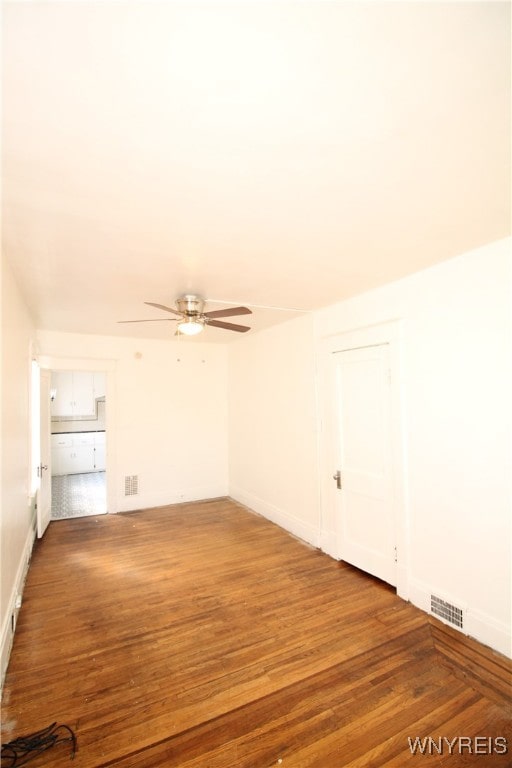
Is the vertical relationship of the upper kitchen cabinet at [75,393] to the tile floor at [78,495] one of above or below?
above

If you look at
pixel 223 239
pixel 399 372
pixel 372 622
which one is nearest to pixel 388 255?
pixel 399 372

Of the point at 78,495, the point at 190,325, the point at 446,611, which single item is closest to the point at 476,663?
the point at 446,611

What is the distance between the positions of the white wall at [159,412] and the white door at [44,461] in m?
0.52

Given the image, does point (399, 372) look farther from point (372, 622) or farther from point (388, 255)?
point (372, 622)

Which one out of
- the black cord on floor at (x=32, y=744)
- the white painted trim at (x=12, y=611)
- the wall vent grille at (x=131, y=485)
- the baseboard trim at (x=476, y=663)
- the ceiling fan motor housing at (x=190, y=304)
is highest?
the ceiling fan motor housing at (x=190, y=304)

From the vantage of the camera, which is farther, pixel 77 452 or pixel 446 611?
pixel 77 452

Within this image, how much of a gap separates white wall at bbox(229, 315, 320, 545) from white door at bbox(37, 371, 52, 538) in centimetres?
278

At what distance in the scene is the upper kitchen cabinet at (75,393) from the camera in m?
7.91

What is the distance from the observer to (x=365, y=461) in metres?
3.41

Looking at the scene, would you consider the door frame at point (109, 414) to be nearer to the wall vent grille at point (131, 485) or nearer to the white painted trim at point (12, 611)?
the wall vent grille at point (131, 485)

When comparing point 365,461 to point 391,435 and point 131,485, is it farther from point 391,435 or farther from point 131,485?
point 131,485

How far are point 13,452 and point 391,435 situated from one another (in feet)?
10.3

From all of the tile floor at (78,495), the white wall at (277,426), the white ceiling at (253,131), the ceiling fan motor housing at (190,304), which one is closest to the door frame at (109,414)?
the tile floor at (78,495)

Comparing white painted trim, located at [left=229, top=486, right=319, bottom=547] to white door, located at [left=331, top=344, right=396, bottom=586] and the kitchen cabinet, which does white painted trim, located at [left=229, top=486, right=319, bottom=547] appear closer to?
white door, located at [left=331, top=344, right=396, bottom=586]
